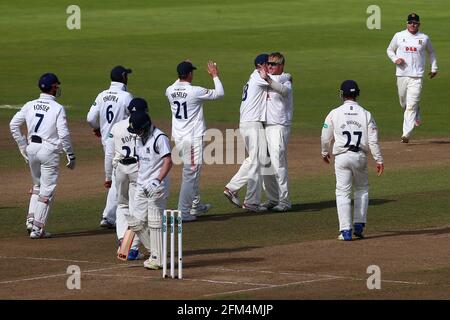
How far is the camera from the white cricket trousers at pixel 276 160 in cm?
2211

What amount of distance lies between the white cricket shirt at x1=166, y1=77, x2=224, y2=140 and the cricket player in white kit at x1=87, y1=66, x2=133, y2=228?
35.9 inches

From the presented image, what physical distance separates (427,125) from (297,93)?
5.99 metres

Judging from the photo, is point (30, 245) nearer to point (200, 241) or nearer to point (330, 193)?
point (200, 241)

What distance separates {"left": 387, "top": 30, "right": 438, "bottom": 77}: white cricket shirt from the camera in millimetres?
29531

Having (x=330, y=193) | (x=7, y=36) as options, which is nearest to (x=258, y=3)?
(x=7, y=36)

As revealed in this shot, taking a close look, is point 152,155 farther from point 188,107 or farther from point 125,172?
point 188,107

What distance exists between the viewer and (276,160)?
72.7 feet

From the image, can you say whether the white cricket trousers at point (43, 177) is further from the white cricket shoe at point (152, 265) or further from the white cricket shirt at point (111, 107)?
the white cricket shoe at point (152, 265)

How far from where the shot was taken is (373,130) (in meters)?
19.3

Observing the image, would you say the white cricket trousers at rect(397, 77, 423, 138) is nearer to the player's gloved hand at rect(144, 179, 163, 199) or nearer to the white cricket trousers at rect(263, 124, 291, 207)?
the white cricket trousers at rect(263, 124, 291, 207)

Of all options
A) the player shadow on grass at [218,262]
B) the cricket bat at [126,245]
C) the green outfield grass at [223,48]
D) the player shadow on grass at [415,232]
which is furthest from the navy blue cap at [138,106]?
the green outfield grass at [223,48]

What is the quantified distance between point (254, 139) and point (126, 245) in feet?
17.3

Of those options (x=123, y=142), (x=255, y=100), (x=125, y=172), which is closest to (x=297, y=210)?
(x=255, y=100)

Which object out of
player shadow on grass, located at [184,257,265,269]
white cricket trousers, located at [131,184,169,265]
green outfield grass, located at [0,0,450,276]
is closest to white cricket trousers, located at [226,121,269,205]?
green outfield grass, located at [0,0,450,276]
